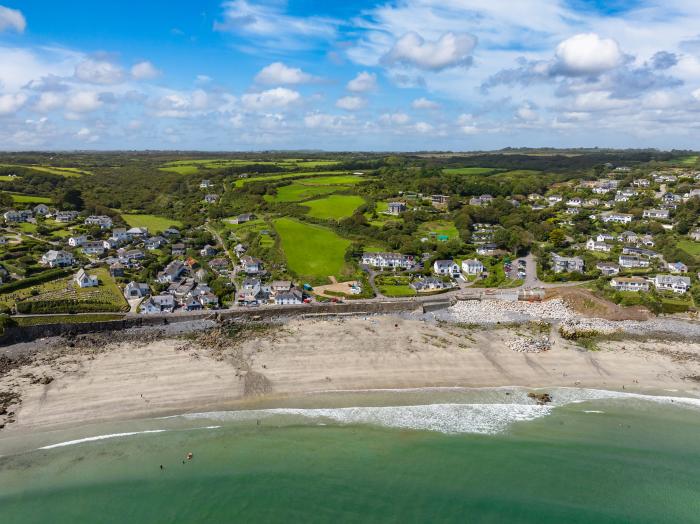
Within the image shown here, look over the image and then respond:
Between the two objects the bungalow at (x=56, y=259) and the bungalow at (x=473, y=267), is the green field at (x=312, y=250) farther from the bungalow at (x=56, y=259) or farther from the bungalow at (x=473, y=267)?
the bungalow at (x=56, y=259)

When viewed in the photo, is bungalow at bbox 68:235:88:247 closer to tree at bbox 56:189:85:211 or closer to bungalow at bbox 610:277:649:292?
tree at bbox 56:189:85:211

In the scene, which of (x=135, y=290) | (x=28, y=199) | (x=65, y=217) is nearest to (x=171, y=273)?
(x=135, y=290)

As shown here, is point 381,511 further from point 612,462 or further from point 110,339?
point 110,339

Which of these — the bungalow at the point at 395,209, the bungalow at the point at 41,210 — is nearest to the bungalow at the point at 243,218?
the bungalow at the point at 395,209

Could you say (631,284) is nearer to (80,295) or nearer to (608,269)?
(608,269)

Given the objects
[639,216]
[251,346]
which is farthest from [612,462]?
[639,216]
